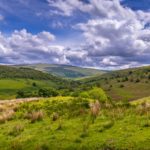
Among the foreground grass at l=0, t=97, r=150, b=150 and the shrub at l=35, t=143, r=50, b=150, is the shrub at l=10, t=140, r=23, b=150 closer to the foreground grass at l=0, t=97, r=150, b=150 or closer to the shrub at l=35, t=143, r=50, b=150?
the foreground grass at l=0, t=97, r=150, b=150

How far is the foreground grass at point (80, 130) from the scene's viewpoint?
50.6 ft

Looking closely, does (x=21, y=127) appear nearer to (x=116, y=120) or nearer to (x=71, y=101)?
(x=116, y=120)

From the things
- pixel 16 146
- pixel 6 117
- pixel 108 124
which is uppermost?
pixel 108 124

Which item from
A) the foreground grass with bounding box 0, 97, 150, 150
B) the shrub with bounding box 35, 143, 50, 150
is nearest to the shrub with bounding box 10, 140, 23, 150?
the foreground grass with bounding box 0, 97, 150, 150

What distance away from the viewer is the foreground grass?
1541cm

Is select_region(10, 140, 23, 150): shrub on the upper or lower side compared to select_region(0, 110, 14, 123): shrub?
lower

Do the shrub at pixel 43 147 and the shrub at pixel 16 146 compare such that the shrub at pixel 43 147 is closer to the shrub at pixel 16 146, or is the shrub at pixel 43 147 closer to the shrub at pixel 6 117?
the shrub at pixel 16 146

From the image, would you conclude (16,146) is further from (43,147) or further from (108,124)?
A: (108,124)

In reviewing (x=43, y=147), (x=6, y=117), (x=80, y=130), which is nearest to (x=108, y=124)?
(x=80, y=130)

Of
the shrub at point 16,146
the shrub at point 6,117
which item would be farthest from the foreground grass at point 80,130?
the shrub at point 6,117

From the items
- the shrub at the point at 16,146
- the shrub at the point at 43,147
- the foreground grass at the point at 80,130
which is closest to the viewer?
the foreground grass at the point at 80,130

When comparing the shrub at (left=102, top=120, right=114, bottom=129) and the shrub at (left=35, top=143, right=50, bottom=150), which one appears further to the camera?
the shrub at (left=102, top=120, right=114, bottom=129)

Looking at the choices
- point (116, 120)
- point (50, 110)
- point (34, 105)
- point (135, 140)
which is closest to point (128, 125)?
point (116, 120)

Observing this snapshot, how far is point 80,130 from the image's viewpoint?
18.1 m
